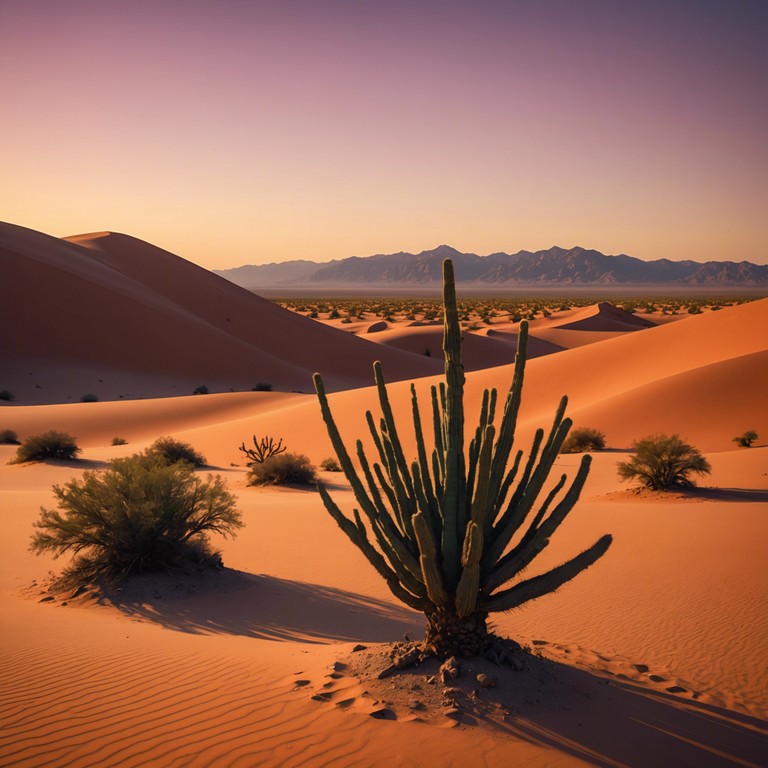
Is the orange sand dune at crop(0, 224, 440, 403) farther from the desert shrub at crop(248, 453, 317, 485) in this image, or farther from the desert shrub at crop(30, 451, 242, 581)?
the desert shrub at crop(30, 451, 242, 581)

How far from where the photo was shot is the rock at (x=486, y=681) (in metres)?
5.45

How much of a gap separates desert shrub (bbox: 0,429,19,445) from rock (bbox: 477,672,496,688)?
76.9ft

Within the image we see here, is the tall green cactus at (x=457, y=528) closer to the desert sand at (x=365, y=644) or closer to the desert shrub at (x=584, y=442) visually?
the desert sand at (x=365, y=644)

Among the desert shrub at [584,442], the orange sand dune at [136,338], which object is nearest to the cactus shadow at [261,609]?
the desert shrub at [584,442]

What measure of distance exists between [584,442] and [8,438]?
65.4 feet

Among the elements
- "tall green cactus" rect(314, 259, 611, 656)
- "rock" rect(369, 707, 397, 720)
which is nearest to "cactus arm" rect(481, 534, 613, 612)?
"tall green cactus" rect(314, 259, 611, 656)

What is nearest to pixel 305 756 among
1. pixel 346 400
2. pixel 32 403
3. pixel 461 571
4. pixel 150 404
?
pixel 461 571

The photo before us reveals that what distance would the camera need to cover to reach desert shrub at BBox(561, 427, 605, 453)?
66.1 feet

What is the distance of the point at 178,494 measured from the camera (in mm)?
9703

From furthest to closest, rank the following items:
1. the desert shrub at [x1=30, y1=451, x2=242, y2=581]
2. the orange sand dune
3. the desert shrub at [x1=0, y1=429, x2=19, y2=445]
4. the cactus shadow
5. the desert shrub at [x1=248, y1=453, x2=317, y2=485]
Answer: the orange sand dune < the desert shrub at [x1=0, y1=429, x2=19, y2=445] < the desert shrub at [x1=248, y1=453, x2=317, y2=485] < the desert shrub at [x1=30, y1=451, x2=242, y2=581] < the cactus shadow

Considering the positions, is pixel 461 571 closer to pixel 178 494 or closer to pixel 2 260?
pixel 178 494

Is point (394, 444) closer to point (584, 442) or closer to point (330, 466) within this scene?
point (330, 466)

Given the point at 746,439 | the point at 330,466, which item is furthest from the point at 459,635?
the point at 746,439

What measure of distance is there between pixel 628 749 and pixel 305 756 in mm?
2208
